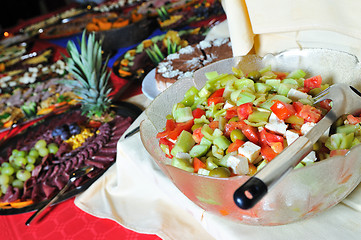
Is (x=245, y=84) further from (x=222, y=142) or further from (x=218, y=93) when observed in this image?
(x=222, y=142)

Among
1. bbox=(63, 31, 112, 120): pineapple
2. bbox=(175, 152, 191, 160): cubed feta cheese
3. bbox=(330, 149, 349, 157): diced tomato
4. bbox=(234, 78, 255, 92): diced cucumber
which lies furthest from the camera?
bbox=(63, 31, 112, 120): pineapple

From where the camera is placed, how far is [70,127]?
1.20 meters

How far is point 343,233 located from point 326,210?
0.13 feet

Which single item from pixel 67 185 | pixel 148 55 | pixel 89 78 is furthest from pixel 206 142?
pixel 148 55

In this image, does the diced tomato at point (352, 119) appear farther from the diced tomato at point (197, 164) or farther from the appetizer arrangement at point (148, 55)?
the appetizer arrangement at point (148, 55)

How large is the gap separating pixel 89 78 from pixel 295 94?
84cm

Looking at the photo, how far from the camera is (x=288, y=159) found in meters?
0.38

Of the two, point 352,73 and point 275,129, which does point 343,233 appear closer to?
point 275,129

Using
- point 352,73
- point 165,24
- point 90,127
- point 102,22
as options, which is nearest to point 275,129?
point 352,73

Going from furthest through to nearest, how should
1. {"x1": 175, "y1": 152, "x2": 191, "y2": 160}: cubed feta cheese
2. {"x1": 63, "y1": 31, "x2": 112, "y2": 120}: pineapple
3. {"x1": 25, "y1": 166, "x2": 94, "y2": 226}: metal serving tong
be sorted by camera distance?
{"x1": 63, "y1": 31, "x2": 112, "y2": 120}: pineapple
{"x1": 25, "y1": 166, "x2": 94, "y2": 226}: metal serving tong
{"x1": 175, "y1": 152, "x2": 191, "y2": 160}: cubed feta cheese

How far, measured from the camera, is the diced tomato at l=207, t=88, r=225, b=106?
64cm

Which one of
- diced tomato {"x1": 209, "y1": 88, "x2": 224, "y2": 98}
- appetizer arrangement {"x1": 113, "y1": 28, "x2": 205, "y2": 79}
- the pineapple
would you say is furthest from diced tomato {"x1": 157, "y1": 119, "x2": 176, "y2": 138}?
appetizer arrangement {"x1": 113, "y1": 28, "x2": 205, "y2": 79}

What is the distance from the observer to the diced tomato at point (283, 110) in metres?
0.53

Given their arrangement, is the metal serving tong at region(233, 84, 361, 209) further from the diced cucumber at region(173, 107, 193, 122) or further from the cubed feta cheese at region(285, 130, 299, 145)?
the diced cucumber at region(173, 107, 193, 122)
